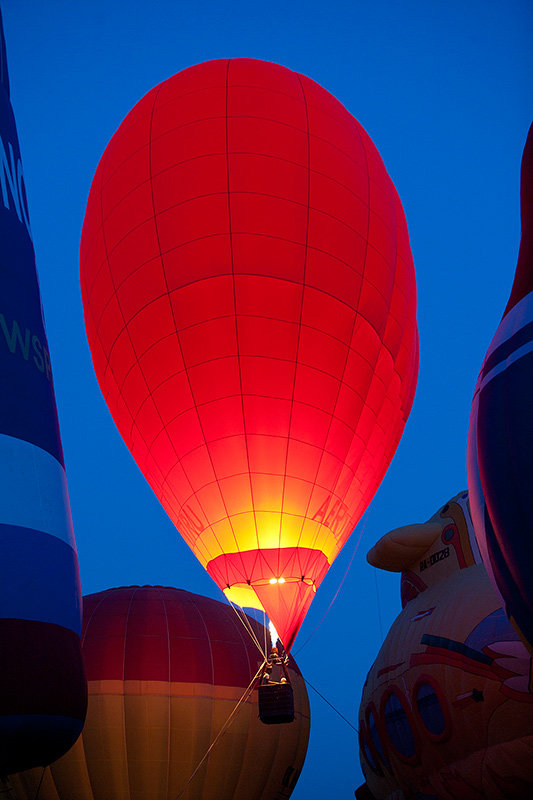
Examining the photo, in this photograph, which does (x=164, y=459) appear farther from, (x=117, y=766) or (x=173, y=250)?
(x=117, y=766)

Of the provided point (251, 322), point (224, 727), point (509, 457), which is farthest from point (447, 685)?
point (224, 727)

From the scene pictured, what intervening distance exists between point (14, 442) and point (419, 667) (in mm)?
4398

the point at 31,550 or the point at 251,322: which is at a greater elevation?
the point at 251,322

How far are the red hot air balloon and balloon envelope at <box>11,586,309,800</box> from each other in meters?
2.09

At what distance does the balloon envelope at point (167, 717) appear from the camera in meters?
8.81

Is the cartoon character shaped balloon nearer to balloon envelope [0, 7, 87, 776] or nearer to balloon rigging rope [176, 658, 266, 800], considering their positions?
balloon envelope [0, 7, 87, 776]

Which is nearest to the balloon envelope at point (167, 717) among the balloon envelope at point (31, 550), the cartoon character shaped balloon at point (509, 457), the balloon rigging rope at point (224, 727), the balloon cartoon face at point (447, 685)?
the balloon rigging rope at point (224, 727)

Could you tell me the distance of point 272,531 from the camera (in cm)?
768

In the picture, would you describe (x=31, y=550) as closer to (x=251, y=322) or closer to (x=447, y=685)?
(x=447, y=685)

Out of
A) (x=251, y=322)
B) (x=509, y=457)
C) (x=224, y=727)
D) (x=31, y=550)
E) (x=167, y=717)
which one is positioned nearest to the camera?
(x=509, y=457)

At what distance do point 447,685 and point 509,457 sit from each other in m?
3.52

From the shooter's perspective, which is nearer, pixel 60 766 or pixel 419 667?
pixel 419 667

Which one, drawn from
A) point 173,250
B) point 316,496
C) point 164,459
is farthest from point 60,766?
point 173,250

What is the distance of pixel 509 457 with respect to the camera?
3.55m
